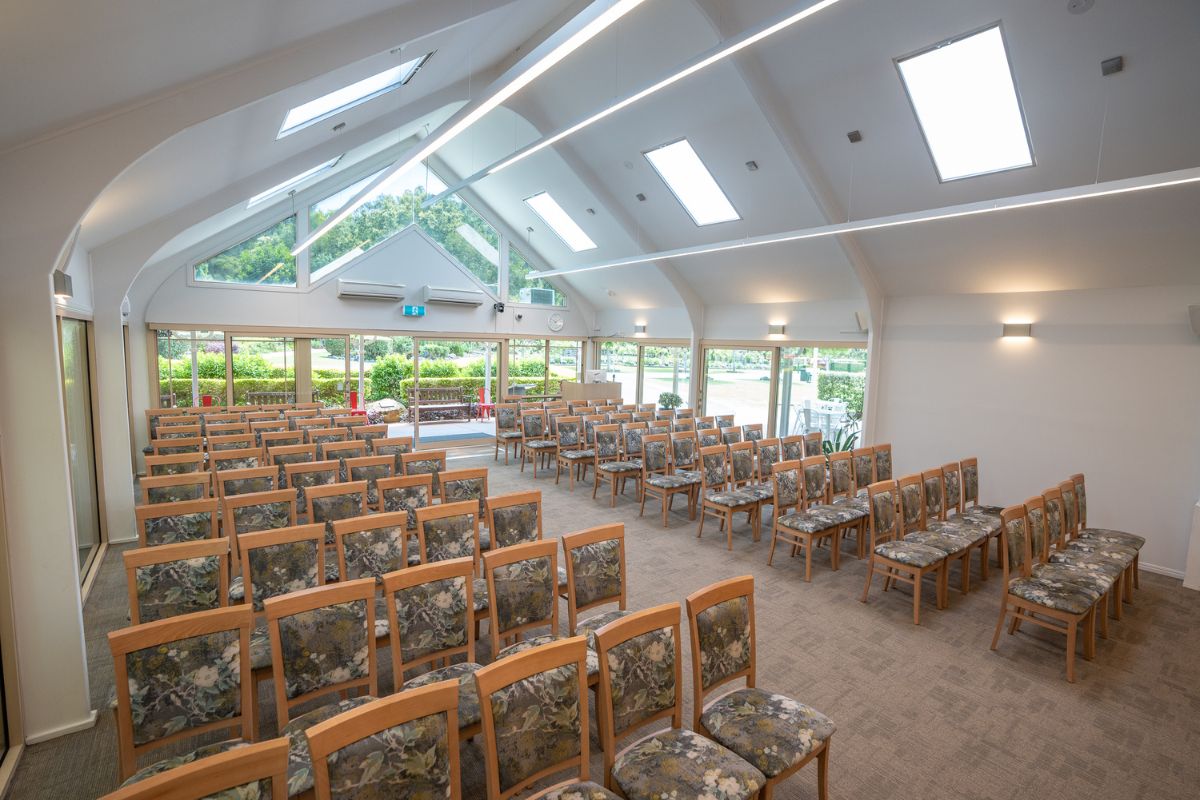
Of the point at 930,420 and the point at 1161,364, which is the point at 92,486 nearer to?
the point at 930,420

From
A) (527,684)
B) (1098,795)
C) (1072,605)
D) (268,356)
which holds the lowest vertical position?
(1098,795)

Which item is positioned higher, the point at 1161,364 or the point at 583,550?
the point at 1161,364

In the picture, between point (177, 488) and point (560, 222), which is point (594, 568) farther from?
point (560, 222)

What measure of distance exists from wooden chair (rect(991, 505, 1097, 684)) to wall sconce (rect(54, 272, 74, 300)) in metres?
6.90

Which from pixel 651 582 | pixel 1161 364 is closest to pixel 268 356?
pixel 651 582

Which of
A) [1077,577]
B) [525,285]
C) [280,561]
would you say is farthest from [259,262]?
[1077,577]

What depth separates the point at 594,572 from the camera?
3.33 metres

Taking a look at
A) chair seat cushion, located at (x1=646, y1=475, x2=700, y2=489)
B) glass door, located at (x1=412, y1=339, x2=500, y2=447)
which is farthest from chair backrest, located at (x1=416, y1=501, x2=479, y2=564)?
glass door, located at (x1=412, y1=339, x2=500, y2=447)

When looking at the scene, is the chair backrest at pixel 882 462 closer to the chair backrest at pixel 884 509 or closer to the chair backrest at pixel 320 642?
the chair backrest at pixel 884 509

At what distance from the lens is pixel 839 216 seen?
7.24 meters

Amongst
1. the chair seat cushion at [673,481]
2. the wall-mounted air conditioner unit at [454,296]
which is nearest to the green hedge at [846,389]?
the chair seat cushion at [673,481]

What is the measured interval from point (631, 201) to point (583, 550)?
7.49 m

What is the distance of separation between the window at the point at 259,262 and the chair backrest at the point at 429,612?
9250 mm

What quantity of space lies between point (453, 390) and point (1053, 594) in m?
10.4
